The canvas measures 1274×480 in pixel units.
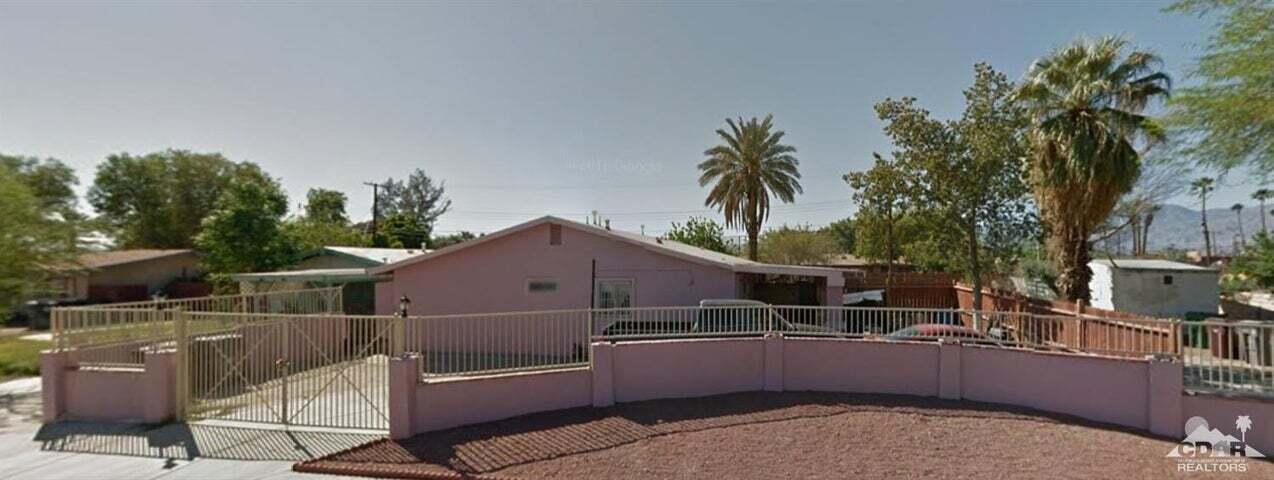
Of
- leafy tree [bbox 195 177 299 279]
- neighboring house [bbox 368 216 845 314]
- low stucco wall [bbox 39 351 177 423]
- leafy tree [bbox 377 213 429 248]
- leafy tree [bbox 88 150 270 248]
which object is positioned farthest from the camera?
leafy tree [bbox 377 213 429 248]

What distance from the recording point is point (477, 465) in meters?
6.02

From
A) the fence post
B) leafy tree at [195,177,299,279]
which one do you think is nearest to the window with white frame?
the fence post

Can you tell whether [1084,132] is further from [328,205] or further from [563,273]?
[328,205]

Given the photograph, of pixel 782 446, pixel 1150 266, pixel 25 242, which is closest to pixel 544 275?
pixel 782 446

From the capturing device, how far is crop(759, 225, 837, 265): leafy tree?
38.8m

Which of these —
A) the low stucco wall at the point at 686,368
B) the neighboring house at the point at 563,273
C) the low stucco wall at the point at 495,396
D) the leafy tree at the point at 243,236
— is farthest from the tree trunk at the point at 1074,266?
the leafy tree at the point at 243,236

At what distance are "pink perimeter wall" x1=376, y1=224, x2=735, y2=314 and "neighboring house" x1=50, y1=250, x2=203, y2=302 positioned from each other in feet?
72.7

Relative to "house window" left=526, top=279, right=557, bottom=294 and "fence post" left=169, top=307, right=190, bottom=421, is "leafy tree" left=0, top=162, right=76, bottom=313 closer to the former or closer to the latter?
"fence post" left=169, top=307, right=190, bottom=421

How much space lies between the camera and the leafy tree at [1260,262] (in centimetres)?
2186

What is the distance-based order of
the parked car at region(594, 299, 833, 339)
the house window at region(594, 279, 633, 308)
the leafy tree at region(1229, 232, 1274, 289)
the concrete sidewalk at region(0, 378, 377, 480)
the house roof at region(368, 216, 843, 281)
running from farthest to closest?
the leafy tree at region(1229, 232, 1274, 289), the house window at region(594, 279, 633, 308), the house roof at region(368, 216, 843, 281), the parked car at region(594, 299, 833, 339), the concrete sidewalk at region(0, 378, 377, 480)

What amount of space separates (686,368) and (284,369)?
570 cm

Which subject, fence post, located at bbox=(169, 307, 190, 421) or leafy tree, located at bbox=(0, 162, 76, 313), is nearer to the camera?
fence post, located at bbox=(169, 307, 190, 421)

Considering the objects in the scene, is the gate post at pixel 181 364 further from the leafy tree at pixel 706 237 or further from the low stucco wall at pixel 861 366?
the leafy tree at pixel 706 237

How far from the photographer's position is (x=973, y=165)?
18391mm
